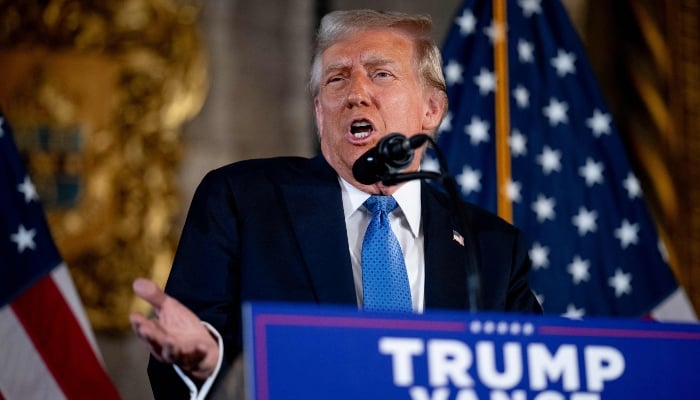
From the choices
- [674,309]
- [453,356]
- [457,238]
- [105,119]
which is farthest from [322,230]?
[105,119]

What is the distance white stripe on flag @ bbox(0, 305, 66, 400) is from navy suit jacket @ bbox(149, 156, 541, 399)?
1.07 meters

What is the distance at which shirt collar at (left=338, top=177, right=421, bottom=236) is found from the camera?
9.04 feet

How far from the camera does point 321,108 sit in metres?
A: 2.94

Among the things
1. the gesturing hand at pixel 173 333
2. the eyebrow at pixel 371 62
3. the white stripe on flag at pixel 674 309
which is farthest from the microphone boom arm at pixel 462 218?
the white stripe on flag at pixel 674 309

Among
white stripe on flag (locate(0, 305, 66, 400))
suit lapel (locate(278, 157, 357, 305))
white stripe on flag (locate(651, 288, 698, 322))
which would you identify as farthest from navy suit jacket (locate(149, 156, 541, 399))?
white stripe on flag (locate(651, 288, 698, 322))

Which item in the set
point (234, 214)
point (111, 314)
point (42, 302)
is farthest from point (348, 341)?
point (111, 314)

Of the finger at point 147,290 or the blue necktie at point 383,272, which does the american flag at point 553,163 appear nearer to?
the blue necktie at point 383,272

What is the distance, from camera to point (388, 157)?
2.24 m

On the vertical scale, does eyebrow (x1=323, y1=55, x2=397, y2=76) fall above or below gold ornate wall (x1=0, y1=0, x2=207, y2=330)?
above

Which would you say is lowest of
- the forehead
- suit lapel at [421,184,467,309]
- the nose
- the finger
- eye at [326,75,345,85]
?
suit lapel at [421,184,467,309]

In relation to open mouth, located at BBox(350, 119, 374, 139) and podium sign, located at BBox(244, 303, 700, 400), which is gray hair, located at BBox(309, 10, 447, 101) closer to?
open mouth, located at BBox(350, 119, 374, 139)

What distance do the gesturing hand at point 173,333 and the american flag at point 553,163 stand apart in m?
2.19

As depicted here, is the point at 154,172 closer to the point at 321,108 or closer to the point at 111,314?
the point at 111,314

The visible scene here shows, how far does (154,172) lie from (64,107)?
498 mm
